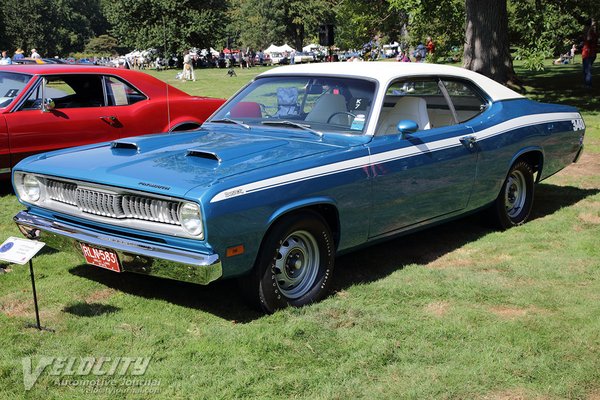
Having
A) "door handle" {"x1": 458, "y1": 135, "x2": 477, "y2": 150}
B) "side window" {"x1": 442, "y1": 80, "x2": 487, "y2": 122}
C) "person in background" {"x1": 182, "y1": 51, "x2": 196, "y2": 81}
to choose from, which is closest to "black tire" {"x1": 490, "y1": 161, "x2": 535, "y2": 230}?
"side window" {"x1": 442, "y1": 80, "x2": 487, "y2": 122}

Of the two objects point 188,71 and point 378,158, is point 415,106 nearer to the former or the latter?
point 378,158

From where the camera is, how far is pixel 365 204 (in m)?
5.15

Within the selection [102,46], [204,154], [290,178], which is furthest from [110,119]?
[102,46]

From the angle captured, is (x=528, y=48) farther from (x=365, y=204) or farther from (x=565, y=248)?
(x=365, y=204)

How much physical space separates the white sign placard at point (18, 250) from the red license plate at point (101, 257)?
0.40 m

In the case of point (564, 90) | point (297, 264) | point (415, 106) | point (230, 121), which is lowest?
point (564, 90)

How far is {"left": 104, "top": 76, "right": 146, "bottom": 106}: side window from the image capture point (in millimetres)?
9156

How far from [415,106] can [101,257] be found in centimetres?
291

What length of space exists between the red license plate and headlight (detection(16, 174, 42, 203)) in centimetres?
77

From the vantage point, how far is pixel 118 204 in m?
4.55

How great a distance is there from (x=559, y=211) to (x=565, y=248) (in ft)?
4.83

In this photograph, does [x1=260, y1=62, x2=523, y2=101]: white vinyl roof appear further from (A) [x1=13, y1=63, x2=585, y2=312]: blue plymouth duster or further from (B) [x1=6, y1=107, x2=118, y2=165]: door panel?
(B) [x1=6, y1=107, x2=118, y2=165]: door panel

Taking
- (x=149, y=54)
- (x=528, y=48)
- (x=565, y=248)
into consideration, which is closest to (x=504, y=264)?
(x=565, y=248)

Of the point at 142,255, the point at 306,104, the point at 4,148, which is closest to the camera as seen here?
the point at 142,255
